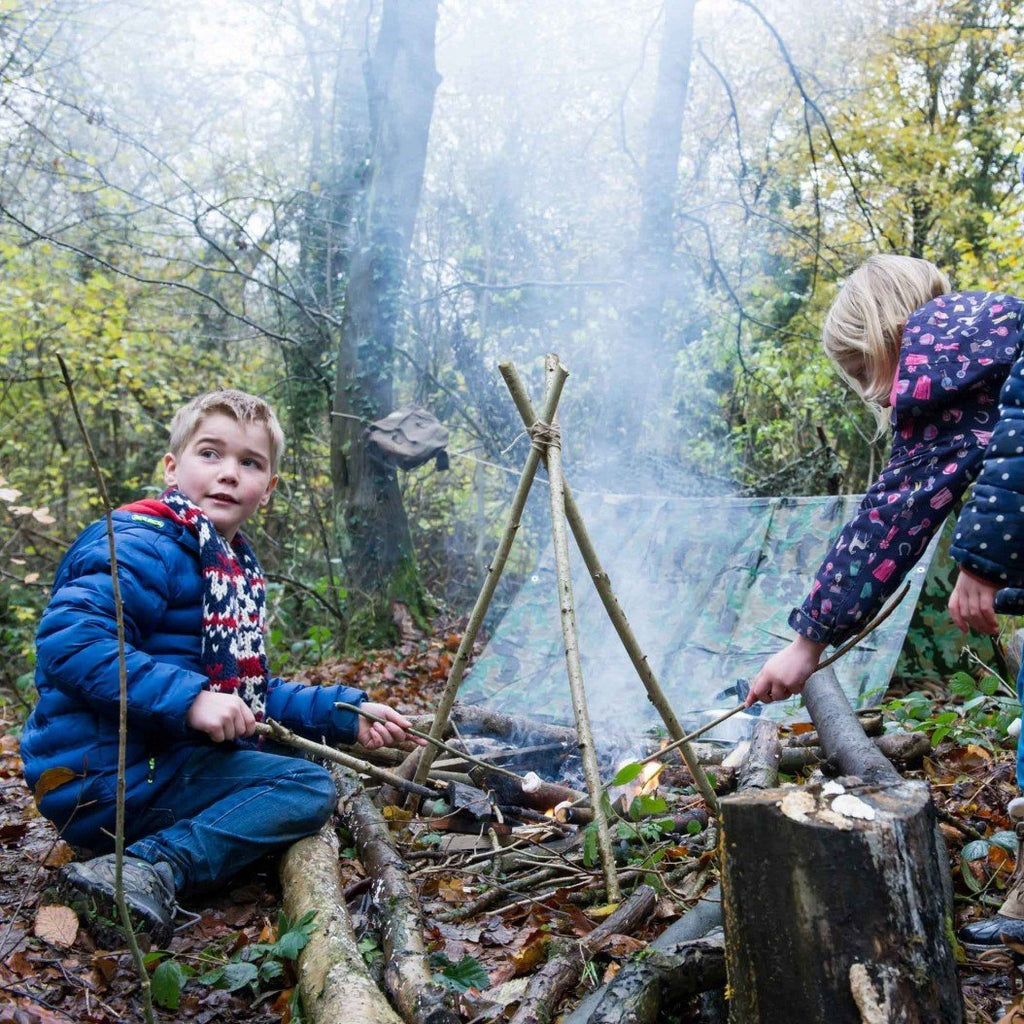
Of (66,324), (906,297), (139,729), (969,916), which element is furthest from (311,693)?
(66,324)

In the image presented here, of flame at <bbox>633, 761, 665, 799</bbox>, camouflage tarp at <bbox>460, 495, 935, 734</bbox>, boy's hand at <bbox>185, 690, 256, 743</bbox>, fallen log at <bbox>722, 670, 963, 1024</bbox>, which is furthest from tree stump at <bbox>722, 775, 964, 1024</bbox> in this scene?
camouflage tarp at <bbox>460, 495, 935, 734</bbox>

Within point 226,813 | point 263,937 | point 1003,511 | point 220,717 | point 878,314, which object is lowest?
point 263,937

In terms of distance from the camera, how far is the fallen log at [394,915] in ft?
4.84

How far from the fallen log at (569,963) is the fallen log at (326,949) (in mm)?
262

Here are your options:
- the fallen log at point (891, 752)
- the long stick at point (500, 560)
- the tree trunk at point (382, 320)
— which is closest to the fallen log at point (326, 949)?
the long stick at point (500, 560)

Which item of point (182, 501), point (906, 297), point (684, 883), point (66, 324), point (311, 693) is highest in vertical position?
point (66, 324)

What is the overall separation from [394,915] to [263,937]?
352 millimetres

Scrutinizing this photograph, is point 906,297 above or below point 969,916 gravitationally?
above

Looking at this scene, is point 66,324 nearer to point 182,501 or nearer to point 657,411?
point 657,411

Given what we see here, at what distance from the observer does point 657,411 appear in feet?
25.3

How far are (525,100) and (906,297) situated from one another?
1043cm

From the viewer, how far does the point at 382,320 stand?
6.27 metres

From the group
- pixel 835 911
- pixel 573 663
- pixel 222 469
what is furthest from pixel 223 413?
pixel 835 911

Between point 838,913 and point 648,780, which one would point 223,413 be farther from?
point 838,913
